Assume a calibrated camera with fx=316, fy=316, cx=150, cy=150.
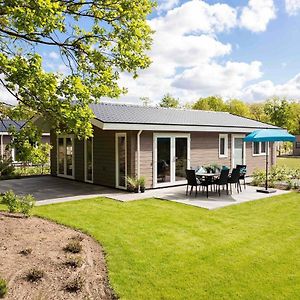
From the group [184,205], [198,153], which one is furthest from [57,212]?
[198,153]

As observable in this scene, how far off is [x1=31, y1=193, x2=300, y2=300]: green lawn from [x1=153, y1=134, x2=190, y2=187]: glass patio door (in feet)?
10.4

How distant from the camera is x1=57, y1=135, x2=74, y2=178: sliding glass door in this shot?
16.2 metres

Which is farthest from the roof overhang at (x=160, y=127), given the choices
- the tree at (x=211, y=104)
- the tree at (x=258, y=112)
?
the tree at (x=211, y=104)

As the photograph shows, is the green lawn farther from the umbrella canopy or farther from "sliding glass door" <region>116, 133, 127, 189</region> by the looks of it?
the umbrella canopy

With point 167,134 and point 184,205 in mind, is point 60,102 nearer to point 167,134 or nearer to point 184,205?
point 184,205

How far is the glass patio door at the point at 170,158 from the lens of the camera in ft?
43.6

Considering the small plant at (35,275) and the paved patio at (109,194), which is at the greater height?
the paved patio at (109,194)

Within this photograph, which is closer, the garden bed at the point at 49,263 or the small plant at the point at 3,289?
the small plant at the point at 3,289

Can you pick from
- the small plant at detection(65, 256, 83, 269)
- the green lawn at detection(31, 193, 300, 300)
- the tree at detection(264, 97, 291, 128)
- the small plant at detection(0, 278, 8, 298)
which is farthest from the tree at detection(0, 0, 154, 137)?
the tree at detection(264, 97, 291, 128)

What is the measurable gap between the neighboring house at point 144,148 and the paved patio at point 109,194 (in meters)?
0.72

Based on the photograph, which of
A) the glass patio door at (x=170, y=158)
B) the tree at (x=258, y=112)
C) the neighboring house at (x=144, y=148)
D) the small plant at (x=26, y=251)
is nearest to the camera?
the small plant at (x=26, y=251)

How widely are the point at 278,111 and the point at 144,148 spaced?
46.9 metres

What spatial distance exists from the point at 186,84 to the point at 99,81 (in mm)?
50556

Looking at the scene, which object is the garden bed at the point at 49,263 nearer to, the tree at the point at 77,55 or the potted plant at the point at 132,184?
the tree at the point at 77,55
